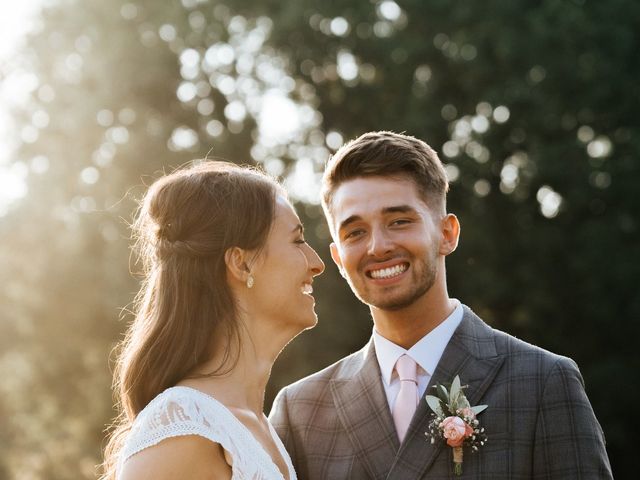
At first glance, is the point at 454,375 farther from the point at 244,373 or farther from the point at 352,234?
the point at 244,373

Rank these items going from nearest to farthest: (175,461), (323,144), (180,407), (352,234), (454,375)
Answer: (175,461)
(180,407)
(454,375)
(352,234)
(323,144)

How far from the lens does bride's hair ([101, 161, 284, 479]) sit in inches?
132

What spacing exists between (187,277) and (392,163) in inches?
41.8

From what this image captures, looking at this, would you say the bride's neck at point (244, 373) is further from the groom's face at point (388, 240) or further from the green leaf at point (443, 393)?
the green leaf at point (443, 393)

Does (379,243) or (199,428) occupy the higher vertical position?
(379,243)

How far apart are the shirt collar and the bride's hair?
2.52 ft

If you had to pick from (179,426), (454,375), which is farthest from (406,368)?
(179,426)

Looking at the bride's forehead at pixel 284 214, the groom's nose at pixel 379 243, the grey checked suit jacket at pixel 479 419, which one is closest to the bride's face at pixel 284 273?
the bride's forehead at pixel 284 214

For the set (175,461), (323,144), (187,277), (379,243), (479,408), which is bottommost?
(175,461)

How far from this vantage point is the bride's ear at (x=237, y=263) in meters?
3.48

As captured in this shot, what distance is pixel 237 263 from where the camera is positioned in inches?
138

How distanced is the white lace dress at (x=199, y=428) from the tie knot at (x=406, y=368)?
77cm

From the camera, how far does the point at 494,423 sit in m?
3.60

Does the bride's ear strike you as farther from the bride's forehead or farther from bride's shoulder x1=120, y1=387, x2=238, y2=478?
bride's shoulder x1=120, y1=387, x2=238, y2=478
